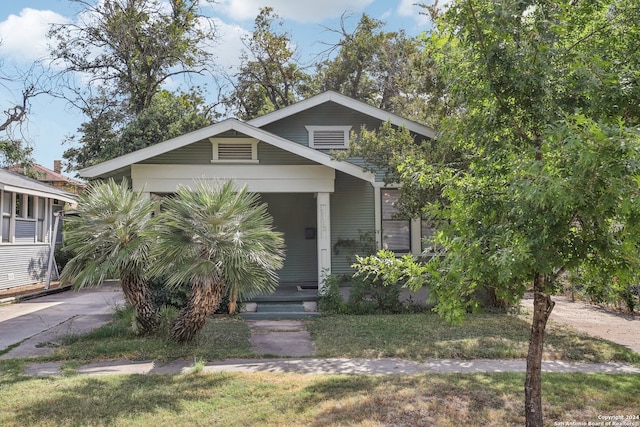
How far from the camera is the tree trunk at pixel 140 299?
7364mm

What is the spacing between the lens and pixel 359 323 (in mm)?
8953

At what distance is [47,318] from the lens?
1001 centimetres

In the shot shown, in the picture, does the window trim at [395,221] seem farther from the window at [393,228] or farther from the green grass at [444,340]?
the green grass at [444,340]

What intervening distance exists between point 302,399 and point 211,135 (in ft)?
22.5

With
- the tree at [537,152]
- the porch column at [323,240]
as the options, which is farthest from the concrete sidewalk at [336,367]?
the porch column at [323,240]

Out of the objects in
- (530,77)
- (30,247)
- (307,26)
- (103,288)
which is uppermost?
(307,26)

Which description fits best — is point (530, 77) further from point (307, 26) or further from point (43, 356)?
point (307, 26)

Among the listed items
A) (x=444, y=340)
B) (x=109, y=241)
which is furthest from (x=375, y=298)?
(x=109, y=241)

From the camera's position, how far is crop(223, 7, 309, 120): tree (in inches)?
991

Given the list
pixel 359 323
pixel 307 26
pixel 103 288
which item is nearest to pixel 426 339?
pixel 359 323

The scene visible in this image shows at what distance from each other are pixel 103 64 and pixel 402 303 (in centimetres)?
2071

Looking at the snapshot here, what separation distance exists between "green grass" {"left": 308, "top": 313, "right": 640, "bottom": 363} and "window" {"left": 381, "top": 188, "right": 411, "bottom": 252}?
3394mm

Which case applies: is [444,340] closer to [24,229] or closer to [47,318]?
[47,318]

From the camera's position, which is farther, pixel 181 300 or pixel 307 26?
pixel 307 26
